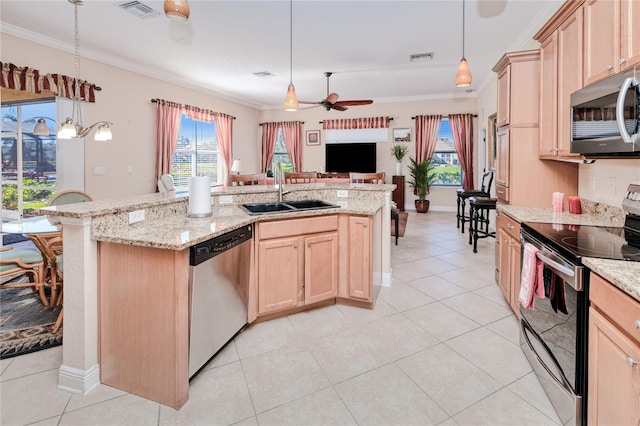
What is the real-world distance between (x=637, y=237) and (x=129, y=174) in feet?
20.2

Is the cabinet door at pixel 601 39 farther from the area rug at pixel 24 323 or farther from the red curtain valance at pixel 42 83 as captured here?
the red curtain valance at pixel 42 83

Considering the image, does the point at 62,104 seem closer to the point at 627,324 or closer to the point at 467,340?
the point at 467,340

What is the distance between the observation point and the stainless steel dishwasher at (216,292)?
5.97 feet

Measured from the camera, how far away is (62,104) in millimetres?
4582

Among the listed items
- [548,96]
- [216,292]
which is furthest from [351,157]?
[216,292]

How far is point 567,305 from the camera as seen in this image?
1.55 meters

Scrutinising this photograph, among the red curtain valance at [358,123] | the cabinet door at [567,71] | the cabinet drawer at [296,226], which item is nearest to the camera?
the cabinet door at [567,71]

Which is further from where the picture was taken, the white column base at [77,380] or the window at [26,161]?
the window at [26,161]

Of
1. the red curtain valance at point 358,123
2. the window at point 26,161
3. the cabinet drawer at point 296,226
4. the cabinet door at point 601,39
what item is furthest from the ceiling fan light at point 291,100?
the red curtain valance at point 358,123

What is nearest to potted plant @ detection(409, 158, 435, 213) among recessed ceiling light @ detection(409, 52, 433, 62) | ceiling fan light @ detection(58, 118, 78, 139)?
recessed ceiling light @ detection(409, 52, 433, 62)

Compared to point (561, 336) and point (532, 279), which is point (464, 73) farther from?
point (561, 336)

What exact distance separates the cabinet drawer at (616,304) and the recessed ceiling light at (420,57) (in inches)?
181

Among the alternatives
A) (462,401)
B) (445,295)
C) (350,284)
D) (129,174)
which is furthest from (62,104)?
(462,401)

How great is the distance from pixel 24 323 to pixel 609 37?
4336mm
